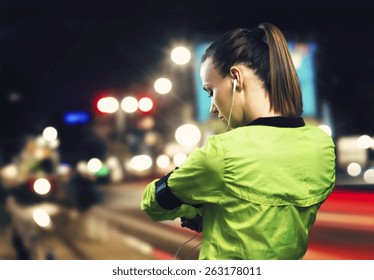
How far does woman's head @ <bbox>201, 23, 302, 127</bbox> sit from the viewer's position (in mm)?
1333

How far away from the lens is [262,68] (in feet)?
4.42

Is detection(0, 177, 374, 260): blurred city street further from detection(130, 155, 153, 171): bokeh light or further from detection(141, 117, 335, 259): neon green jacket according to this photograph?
detection(130, 155, 153, 171): bokeh light

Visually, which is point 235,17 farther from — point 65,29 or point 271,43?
point 271,43

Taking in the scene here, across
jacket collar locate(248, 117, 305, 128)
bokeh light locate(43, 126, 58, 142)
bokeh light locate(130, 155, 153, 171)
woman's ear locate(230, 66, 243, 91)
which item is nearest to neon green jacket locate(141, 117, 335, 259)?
jacket collar locate(248, 117, 305, 128)

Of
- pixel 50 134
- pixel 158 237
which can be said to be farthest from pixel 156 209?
pixel 50 134

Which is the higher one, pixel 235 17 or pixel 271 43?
pixel 235 17

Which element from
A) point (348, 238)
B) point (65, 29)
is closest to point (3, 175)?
point (65, 29)

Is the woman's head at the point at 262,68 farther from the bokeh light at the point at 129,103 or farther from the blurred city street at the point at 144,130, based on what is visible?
the bokeh light at the point at 129,103

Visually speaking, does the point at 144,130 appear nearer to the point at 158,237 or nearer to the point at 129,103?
the point at 129,103

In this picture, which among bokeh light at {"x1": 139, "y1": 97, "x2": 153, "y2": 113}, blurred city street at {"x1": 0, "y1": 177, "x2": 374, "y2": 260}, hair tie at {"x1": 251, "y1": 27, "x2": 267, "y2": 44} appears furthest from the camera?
bokeh light at {"x1": 139, "y1": 97, "x2": 153, "y2": 113}

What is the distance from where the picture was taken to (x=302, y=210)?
1.35 metres
